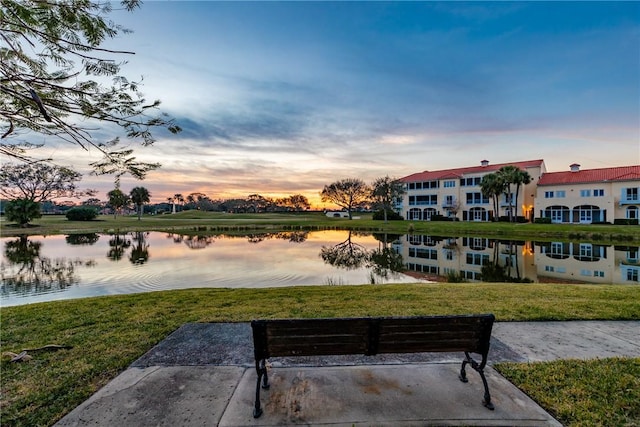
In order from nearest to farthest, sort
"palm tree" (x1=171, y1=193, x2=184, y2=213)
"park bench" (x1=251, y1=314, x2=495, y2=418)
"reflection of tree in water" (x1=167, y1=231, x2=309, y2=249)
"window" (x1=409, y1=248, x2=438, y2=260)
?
"park bench" (x1=251, y1=314, x2=495, y2=418) → "window" (x1=409, y1=248, x2=438, y2=260) → "reflection of tree in water" (x1=167, y1=231, x2=309, y2=249) → "palm tree" (x1=171, y1=193, x2=184, y2=213)

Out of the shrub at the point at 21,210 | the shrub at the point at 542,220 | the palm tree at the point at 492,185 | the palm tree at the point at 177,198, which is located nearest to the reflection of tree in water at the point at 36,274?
the shrub at the point at 21,210

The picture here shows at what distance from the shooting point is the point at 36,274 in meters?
14.6

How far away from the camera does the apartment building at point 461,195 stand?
163 ft

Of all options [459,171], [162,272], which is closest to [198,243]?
[162,272]

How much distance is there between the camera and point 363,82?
21.4m

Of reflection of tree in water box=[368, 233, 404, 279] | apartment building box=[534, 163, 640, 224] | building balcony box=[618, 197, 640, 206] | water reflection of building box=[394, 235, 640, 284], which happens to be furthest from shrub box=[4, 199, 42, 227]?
building balcony box=[618, 197, 640, 206]

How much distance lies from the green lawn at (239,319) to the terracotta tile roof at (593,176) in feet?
148

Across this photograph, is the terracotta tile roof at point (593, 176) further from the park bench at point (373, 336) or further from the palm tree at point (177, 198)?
the palm tree at point (177, 198)

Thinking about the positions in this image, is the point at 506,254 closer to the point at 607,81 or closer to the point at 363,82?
the point at 607,81

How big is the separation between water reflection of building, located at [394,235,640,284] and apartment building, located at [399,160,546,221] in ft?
87.9

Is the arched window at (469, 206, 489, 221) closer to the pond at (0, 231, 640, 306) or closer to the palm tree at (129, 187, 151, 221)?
the pond at (0, 231, 640, 306)

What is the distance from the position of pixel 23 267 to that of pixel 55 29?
1897 centimetres

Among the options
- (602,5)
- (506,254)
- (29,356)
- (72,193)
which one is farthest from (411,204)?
(29,356)

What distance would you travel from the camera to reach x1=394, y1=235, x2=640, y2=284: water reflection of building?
14195mm
